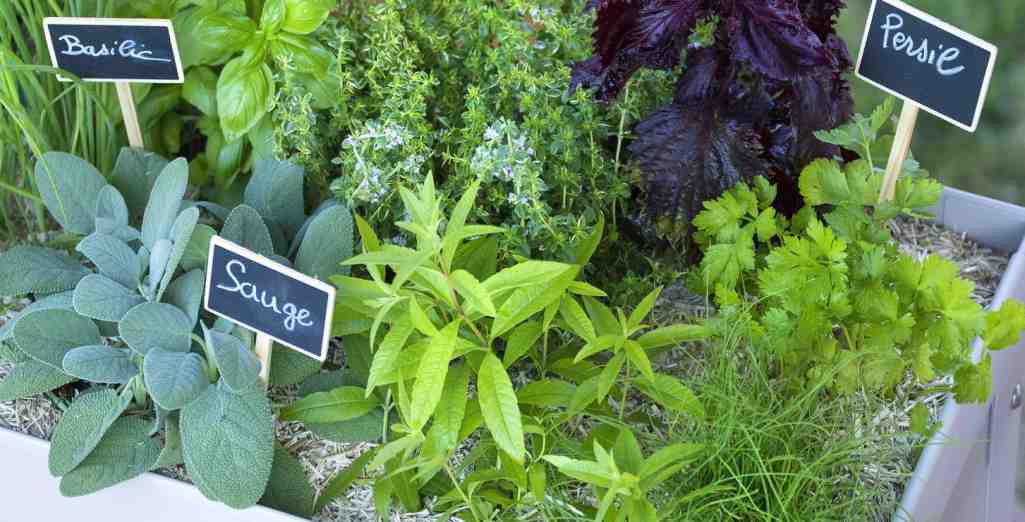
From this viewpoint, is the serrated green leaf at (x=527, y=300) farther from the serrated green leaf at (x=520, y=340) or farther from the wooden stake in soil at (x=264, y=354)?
the wooden stake in soil at (x=264, y=354)

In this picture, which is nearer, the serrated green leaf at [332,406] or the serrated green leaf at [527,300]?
A: the serrated green leaf at [527,300]

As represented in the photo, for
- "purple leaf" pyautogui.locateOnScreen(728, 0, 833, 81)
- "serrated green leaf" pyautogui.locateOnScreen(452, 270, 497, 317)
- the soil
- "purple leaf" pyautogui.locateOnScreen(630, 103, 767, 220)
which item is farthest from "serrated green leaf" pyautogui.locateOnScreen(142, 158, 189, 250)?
"purple leaf" pyautogui.locateOnScreen(728, 0, 833, 81)

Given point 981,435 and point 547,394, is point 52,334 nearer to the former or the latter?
point 547,394

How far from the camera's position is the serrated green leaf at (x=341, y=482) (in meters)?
1.00

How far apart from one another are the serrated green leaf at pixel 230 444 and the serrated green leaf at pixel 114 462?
0.22ft

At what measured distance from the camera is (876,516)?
0.95 m

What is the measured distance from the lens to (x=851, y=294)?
973 mm

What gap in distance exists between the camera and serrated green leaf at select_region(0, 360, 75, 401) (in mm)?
1016

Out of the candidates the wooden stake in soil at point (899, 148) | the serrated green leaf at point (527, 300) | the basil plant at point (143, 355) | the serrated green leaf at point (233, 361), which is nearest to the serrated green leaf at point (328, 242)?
the basil plant at point (143, 355)

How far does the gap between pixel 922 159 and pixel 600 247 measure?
3.55ft

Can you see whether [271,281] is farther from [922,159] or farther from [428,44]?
[922,159]

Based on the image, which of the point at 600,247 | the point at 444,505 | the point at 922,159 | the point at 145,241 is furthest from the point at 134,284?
the point at 922,159

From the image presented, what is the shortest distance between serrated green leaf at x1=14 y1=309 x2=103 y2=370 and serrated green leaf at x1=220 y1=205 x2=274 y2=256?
0.17 metres

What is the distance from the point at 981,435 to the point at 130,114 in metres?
1.07
